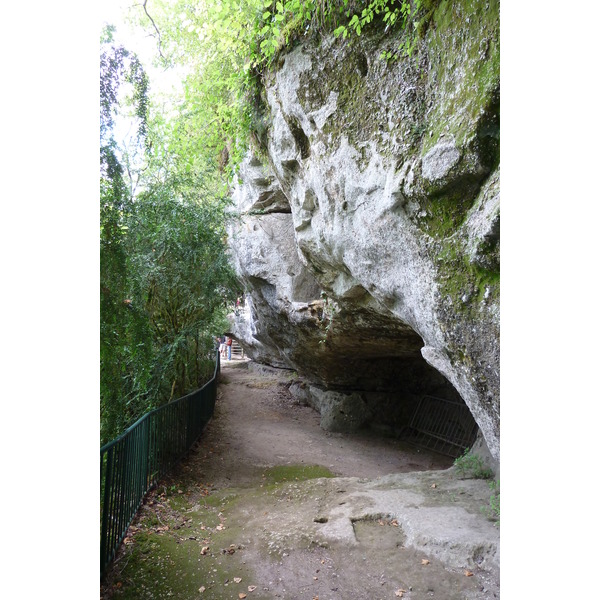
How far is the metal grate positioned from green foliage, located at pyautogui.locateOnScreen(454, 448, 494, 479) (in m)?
3.22

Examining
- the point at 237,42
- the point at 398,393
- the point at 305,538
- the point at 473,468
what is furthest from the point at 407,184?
the point at 398,393

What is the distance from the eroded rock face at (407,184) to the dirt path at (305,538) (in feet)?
3.80

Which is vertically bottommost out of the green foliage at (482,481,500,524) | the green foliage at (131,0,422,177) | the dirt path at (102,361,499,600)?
the dirt path at (102,361,499,600)

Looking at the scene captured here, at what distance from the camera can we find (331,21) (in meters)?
5.23

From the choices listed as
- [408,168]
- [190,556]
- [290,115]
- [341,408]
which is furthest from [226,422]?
[408,168]

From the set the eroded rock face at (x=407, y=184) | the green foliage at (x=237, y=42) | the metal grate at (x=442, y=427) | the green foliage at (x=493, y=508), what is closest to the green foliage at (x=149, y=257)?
the green foliage at (x=237, y=42)

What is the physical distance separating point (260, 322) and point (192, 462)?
531 centimetres

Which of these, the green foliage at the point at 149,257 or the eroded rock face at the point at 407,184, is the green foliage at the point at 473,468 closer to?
the eroded rock face at the point at 407,184

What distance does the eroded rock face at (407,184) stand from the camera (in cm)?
358

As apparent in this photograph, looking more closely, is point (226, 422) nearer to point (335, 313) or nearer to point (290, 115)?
point (335, 313)

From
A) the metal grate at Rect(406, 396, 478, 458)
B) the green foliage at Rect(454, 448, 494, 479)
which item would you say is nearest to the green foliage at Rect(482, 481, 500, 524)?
the green foliage at Rect(454, 448, 494, 479)

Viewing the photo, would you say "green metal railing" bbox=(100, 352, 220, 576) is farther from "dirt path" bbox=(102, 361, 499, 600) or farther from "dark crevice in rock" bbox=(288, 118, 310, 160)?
"dark crevice in rock" bbox=(288, 118, 310, 160)

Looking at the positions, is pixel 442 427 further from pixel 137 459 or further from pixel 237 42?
pixel 237 42

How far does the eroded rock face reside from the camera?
3584 millimetres
